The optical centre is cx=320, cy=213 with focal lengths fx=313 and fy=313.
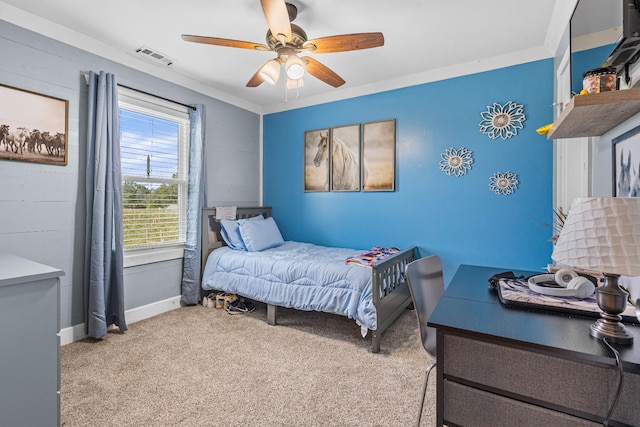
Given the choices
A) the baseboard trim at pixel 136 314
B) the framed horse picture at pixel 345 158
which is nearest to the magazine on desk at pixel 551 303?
the framed horse picture at pixel 345 158

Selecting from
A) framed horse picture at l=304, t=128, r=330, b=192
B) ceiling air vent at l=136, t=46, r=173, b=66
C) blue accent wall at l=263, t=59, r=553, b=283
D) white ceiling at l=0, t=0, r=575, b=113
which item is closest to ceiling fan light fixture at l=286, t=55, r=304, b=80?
white ceiling at l=0, t=0, r=575, b=113

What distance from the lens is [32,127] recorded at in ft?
7.68

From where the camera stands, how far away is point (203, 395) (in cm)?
190

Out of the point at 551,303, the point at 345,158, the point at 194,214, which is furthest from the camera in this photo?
the point at 345,158

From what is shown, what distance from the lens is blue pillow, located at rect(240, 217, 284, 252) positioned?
3.56 meters

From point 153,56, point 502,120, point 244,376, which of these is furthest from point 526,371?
point 153,56

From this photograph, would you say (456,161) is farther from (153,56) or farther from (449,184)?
(153,56)

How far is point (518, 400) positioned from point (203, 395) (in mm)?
1696

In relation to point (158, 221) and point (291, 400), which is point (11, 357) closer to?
point (291, 400)

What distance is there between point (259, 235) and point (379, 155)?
1.68 meters

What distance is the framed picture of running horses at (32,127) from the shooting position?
222 cm

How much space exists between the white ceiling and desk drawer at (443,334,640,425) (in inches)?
88.1

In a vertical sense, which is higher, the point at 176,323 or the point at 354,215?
the point at 354,215

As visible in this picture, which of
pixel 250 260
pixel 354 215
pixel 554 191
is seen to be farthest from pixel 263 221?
pixel 554 191
